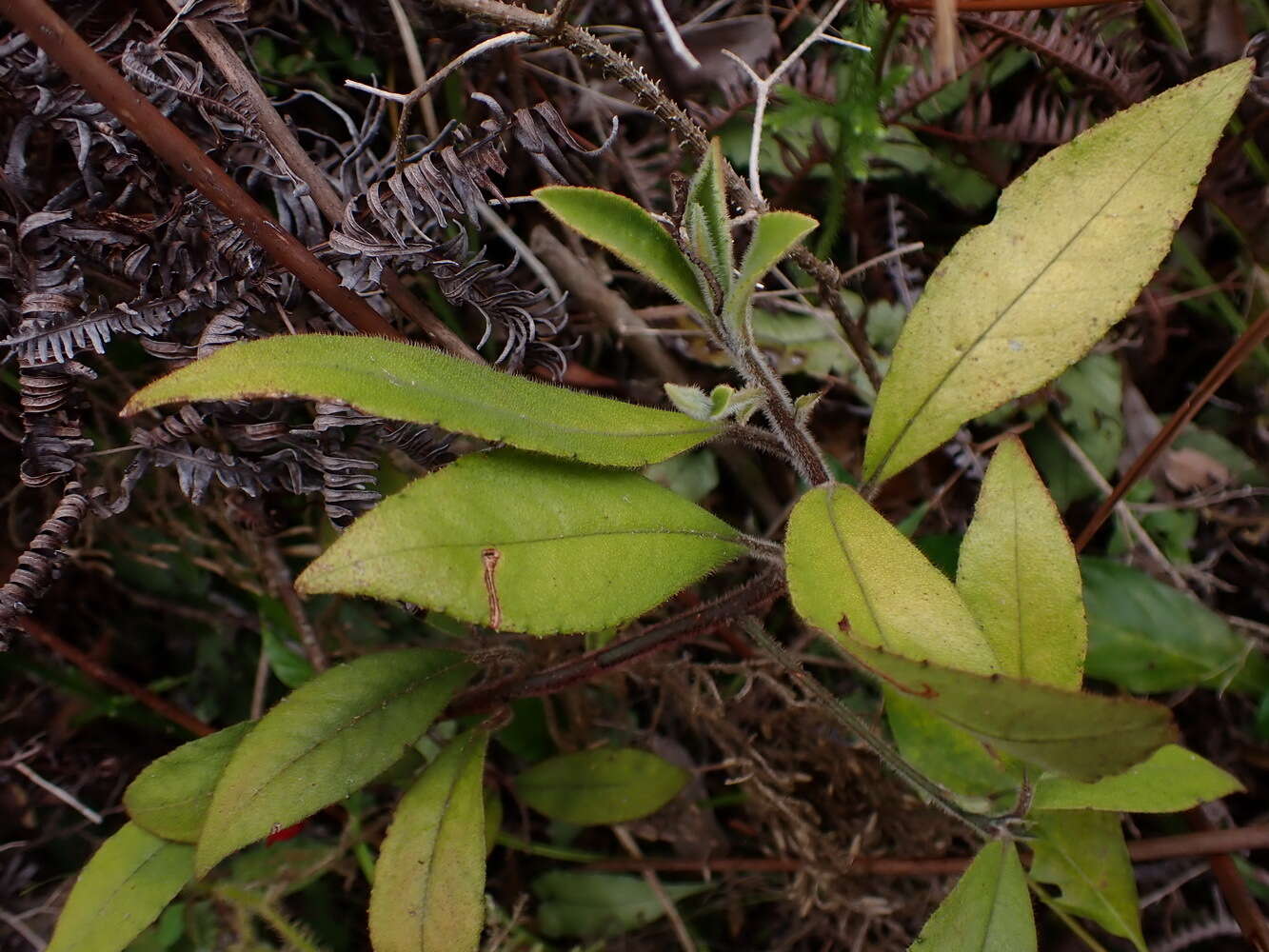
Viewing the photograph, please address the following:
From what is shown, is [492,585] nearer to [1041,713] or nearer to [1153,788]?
[1041,713]

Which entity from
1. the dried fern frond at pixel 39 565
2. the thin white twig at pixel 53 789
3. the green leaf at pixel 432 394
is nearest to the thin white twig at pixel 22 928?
the thin white twig at pixel 53 789

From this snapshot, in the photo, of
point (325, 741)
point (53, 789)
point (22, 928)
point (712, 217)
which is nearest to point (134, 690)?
point (53, 789)

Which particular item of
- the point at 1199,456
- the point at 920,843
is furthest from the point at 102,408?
the point at 1199,456

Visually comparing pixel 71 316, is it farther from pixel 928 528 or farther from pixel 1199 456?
pixel 1199 456

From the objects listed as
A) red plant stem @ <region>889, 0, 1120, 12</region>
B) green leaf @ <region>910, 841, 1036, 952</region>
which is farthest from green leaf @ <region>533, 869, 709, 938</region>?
red plant stem @ <region>889, 0, 1120, 12</region>

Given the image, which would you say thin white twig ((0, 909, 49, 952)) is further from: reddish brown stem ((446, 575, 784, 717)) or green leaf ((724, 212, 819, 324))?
green leaf ((724, 212, 819, 324))

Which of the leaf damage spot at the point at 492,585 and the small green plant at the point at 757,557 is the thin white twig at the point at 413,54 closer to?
the small green plant at the point at 757,557
